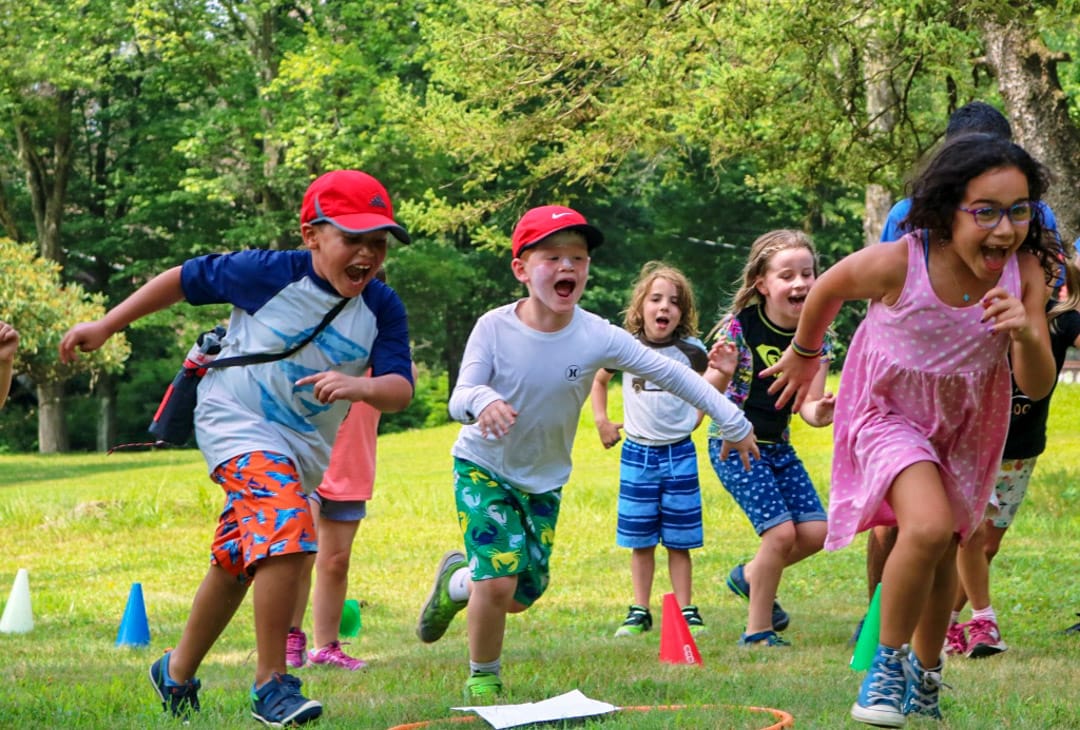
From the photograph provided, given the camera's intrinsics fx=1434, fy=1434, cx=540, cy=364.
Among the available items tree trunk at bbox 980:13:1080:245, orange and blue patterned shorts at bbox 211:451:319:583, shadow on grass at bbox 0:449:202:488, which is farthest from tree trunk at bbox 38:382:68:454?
orange and blue patterned shorts at bbox 211:451:319:583

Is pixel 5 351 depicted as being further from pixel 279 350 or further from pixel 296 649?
pixel 296 649

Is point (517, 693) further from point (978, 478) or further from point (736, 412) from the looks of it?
point (978, 478)

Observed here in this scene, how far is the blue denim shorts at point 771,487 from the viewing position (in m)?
7.23

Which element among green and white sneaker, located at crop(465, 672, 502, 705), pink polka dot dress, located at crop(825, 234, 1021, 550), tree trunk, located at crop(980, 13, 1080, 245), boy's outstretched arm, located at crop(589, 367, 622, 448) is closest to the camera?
pink polka dot dress, located at crop(825, 234, 1021, 550)

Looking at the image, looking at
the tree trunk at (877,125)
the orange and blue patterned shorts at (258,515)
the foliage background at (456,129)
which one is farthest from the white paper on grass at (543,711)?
the tree trunk at (877,125)

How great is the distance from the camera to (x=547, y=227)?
5605 mm

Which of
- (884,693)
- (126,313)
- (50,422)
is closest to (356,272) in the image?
(126,313)

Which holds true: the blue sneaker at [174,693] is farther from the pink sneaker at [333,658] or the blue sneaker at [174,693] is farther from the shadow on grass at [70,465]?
the shadow on grass at [70,465]

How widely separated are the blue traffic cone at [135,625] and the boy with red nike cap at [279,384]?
284 centimetres

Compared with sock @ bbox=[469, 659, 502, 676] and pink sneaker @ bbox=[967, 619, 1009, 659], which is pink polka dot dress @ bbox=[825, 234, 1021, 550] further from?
pink sneaker @ bbox=[967, 619, 1009, 659]

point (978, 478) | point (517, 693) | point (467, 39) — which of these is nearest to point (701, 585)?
point (517, 693)

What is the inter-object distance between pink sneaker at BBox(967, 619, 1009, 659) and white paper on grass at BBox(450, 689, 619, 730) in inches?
92.3

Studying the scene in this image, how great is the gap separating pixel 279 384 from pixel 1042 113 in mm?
9894

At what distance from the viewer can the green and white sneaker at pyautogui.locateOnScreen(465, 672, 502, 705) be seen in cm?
539
